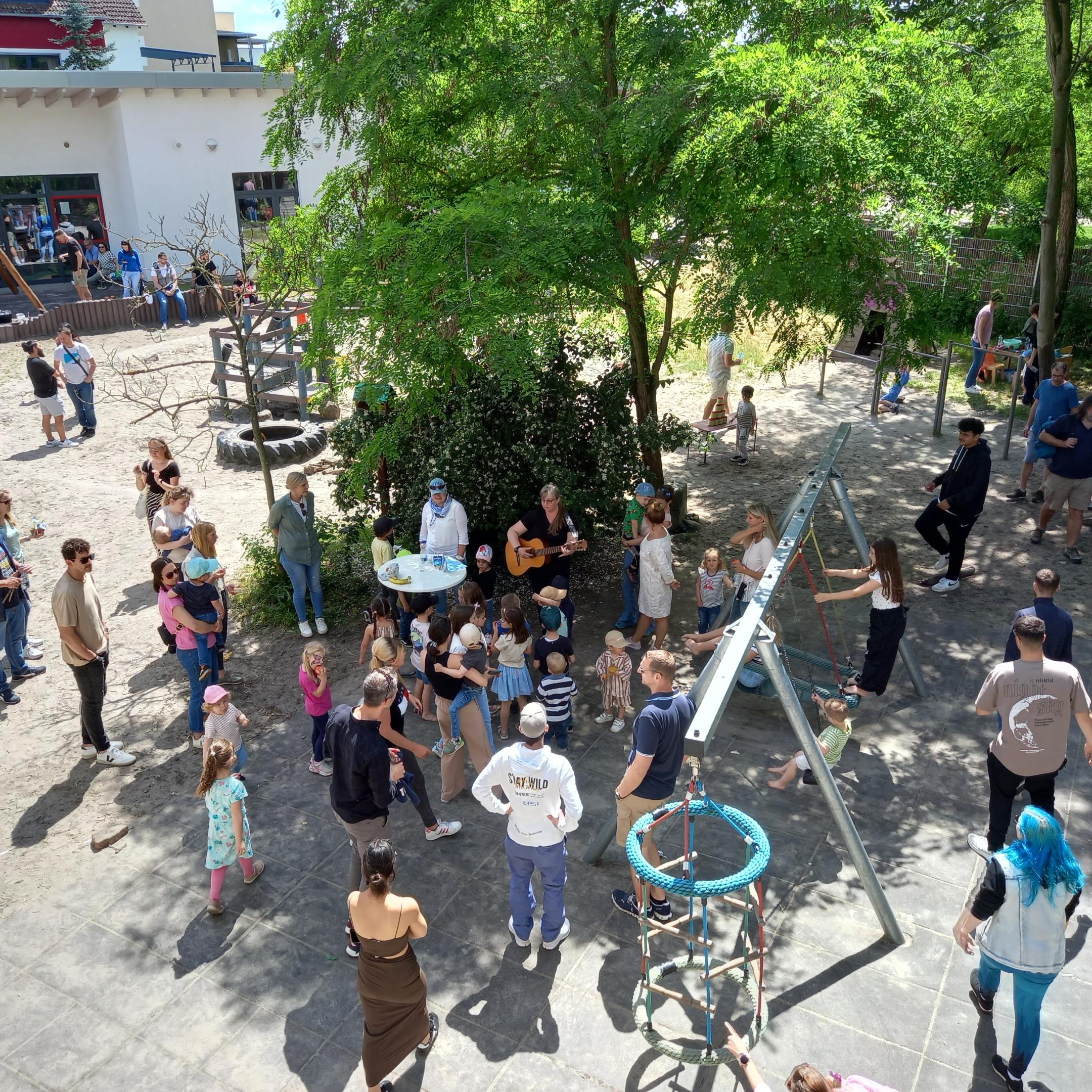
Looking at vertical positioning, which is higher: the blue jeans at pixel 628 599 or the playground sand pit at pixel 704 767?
the blue jeans at pixel 628 599

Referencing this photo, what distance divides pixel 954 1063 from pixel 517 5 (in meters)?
9.09

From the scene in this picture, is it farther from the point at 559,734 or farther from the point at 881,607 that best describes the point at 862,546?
the point at 559,734

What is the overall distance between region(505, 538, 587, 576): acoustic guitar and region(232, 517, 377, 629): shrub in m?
1.86

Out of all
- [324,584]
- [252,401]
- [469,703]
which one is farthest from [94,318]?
[469,703]

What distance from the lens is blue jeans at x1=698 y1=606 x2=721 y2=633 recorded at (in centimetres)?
848

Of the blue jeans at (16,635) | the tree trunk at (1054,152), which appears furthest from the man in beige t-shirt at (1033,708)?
the blue jeans at (16,635)

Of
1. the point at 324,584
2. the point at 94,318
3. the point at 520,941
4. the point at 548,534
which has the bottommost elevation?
the point at 520,941

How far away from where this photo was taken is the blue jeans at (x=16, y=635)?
8.52 meters

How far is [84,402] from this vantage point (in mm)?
15148

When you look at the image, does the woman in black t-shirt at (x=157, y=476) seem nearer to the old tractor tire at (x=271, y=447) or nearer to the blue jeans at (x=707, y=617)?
the old tractor tire at (x=271, y=447)

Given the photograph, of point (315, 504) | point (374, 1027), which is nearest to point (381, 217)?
point (315, 504)

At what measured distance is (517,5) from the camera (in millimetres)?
9289

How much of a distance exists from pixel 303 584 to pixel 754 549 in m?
4.10

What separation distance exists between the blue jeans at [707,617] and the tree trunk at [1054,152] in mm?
6141
